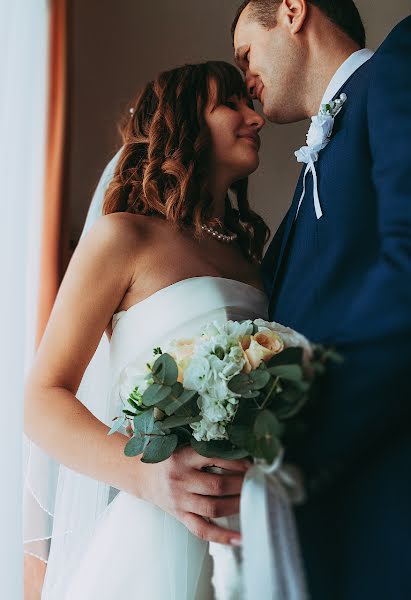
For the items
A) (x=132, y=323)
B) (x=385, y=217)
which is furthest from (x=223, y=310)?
(x=385, y=217)

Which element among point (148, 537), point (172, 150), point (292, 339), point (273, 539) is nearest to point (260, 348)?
point (292, 339)

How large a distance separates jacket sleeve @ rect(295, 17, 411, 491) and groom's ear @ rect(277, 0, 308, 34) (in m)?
0.42

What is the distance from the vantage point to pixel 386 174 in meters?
1.16

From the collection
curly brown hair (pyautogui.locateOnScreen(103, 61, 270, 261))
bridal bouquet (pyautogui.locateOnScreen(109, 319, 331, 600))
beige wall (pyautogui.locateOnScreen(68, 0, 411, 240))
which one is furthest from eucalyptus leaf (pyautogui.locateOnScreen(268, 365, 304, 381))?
beige wall (pyautogui.locateOnScreen(68, 0, 411, 240))

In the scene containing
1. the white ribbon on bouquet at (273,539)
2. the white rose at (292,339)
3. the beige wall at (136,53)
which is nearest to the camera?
the white ribbon on bouquet at (273,539)

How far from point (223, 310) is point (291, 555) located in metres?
0.67

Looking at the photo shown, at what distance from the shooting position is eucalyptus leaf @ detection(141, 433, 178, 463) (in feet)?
3.59

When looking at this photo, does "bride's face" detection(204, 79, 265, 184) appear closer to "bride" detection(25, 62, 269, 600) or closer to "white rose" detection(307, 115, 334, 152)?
"bride" detection(25, 62, 269, 600)

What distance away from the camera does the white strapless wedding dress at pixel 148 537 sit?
1.23m

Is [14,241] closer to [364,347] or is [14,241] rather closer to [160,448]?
[160,448]

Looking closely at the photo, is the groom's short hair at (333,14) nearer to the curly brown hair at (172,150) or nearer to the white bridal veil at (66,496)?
the curly brown hair at (172,150)

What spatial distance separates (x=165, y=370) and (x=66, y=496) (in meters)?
0.63

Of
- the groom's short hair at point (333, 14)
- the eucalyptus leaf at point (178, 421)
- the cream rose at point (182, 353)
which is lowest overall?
the eucalyptus leaf at point (178, 421)

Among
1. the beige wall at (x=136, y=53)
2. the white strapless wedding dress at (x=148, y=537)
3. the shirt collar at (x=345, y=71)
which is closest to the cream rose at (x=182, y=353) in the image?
the white strapless wedding dress at (x=148, y=537)
